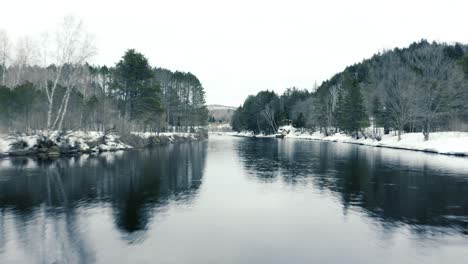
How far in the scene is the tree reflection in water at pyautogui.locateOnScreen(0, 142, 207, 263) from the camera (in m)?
9.41

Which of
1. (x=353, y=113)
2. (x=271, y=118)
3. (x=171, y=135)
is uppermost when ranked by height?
(x=271, y=118)

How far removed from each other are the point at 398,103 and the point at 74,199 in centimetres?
6441

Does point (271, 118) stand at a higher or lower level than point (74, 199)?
higher

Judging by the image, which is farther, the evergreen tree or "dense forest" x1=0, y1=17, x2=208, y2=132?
the evergreen tree

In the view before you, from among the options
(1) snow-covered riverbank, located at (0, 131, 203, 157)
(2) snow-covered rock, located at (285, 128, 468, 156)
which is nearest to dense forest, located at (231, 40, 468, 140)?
(2) snow-covered rock, located at (285, 128, 468, 156)

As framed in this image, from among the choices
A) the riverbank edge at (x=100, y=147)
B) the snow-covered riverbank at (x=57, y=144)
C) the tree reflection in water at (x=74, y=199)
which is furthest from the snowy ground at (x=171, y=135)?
the tree reflection in water at (x=74, y=199)

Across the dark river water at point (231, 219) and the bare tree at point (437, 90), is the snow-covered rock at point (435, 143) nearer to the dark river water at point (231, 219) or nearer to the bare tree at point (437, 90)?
the bare tree at point (437, 90)

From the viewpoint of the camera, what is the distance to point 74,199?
594 inches

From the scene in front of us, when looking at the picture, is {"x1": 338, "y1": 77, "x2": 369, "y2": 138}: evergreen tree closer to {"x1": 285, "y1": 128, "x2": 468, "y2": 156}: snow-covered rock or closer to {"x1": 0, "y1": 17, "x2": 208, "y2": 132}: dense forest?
{"x1": 285, "y1": 128, "x2": 468, "y2": 156}: snow-covered rock

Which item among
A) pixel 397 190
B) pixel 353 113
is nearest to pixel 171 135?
pixel 353 113

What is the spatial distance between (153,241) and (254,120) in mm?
136523

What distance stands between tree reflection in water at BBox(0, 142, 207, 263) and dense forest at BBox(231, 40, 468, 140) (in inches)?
1887

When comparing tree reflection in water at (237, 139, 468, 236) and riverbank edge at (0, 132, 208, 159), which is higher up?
riverbank edge at (0, 132, 208, 159)

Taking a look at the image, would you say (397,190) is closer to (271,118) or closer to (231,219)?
(231,219)
